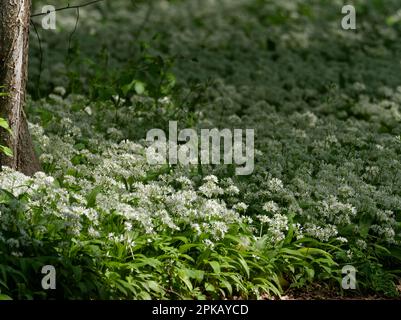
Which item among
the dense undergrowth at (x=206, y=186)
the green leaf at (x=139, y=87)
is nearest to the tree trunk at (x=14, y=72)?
the dense undergrowth at (x=206, y=186)

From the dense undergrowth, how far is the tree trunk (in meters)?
0.37

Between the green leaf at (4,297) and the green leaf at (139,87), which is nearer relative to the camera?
the green leaf at (4,297)

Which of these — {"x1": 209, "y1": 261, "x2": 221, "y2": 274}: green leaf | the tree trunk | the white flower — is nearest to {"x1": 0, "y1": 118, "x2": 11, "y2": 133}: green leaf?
the tree trunk

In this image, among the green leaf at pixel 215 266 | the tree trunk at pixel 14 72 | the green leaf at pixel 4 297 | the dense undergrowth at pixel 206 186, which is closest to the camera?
the green leaf at pixel 4 297

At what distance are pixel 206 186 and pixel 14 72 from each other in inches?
80.5

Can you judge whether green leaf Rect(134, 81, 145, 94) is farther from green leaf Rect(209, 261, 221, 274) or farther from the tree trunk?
green leaf Rect(209, 261, 221, 274)

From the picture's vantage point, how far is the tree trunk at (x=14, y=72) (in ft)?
22.2

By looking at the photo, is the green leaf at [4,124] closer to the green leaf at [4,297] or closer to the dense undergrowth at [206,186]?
the dense undergrowth at [206,186]

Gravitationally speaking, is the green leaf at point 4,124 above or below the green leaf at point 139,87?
below

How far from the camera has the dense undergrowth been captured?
590 centimetres

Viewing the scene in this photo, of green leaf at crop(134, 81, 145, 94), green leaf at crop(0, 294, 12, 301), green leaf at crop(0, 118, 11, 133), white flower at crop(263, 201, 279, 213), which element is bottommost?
green leaf at crop(0, 294, 12, 301)

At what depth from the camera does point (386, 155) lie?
8.80 meters

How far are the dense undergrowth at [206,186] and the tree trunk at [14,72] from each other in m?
0.37
